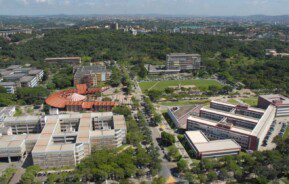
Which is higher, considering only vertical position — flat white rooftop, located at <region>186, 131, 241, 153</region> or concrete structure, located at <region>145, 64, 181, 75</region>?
concrete structure, located at <region>145, 64, 181, 75</region>

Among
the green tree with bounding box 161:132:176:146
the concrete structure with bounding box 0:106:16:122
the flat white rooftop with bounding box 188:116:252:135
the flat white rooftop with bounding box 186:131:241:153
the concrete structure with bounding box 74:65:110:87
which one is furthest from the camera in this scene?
the concrete structure with bounding box 74:65:110:87

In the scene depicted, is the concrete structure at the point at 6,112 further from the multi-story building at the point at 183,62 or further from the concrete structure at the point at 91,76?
the multi-story building at the point at 183,62

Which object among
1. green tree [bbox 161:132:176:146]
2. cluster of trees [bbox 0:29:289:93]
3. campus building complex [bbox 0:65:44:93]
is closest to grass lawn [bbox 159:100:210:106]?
cluster of trees [bbox 0:29:289:93]

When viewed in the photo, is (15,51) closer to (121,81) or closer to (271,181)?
(121,81)

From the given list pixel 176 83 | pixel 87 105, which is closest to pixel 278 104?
pixel 176 83

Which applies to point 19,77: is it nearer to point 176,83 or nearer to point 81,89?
point 81,89

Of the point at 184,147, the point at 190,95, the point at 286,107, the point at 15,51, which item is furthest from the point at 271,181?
the point at 15,51

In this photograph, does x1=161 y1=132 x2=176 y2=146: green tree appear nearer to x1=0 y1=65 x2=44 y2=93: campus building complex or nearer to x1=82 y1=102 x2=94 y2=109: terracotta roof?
x1=82 y1=102 x2=94 y2=109: terracotta roof
